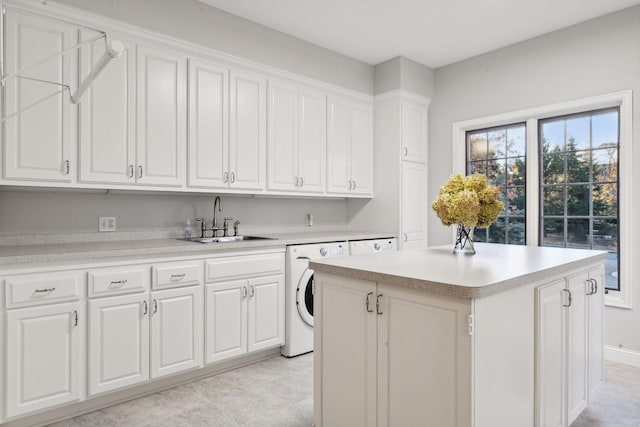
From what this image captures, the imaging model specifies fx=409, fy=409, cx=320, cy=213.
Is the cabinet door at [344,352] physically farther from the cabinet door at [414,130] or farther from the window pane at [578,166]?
the window pane at [578,166]

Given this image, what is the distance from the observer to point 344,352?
1872 mm

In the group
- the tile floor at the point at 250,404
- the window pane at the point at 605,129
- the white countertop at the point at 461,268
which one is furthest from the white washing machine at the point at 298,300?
the window pane at the point at 605,129

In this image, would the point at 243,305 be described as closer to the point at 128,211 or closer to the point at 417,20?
the point at 128,211

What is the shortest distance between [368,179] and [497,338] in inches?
116

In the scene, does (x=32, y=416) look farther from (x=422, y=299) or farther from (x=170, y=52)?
(x=170, y=52)

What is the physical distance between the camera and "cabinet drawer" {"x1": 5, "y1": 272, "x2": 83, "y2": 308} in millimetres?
2088

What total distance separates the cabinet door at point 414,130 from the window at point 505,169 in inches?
20.0

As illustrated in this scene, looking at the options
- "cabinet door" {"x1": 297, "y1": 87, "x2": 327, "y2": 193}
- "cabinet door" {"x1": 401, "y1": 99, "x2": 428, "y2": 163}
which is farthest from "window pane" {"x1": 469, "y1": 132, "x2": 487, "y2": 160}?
"cabinet door" {"x1": 297, "y1": 87, "x2": 327, "y2": 193}

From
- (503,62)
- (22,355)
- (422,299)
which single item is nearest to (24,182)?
(22,355)

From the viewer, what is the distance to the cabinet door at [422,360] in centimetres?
144

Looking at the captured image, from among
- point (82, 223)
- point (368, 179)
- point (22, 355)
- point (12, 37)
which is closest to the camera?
point (22, 355)

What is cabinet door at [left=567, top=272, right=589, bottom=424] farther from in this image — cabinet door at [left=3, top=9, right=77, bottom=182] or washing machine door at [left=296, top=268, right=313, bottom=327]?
cabinet door at [left=3, top=9, right=77, bottom=182]

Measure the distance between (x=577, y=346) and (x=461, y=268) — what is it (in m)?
0.91

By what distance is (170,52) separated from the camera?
2.92 meters
